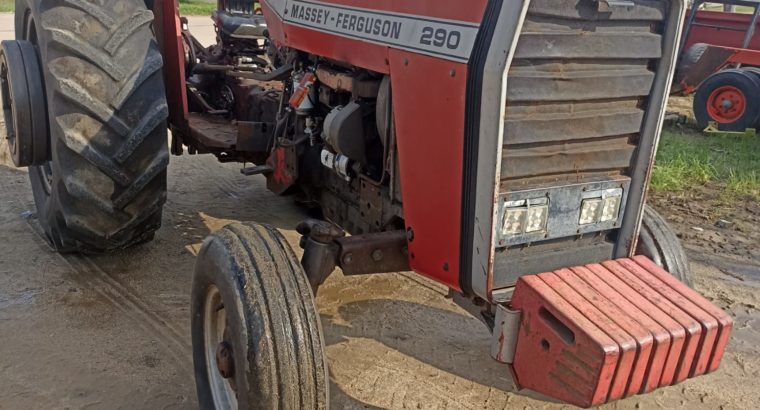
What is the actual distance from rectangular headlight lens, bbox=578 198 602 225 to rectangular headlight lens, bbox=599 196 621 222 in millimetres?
23

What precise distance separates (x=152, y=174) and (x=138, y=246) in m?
0.99

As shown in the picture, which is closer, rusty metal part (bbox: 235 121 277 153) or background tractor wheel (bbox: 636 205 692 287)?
background tractor wheel (bbox: 636 205 692 287)

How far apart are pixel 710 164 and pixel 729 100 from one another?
7.79 feet

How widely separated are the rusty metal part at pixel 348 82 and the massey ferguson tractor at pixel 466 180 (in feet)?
0.04

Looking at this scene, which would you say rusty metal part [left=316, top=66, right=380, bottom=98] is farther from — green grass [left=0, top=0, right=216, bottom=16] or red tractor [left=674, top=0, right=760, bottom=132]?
green grass [left=0, top=0, right=216, bottom=16]

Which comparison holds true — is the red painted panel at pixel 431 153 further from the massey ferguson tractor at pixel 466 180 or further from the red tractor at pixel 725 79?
the red tractor at pixel 725 79

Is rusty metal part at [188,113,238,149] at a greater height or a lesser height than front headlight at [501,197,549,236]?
lesser

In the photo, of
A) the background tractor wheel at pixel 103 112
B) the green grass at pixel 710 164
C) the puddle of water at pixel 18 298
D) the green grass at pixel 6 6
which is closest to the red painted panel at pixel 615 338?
the background tractor wheel at pixel 103 112

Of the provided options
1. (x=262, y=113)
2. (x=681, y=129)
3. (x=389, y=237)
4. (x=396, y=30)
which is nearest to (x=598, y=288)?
(x=389, y=237)

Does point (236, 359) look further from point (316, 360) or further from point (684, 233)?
point (684, 233)

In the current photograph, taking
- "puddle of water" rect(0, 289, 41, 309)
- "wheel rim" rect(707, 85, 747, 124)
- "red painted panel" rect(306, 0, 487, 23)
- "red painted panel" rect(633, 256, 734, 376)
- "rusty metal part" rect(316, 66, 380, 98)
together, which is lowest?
"puddle of water" rect(0, 289, 41, 309)

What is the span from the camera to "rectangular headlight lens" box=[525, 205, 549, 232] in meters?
2.36

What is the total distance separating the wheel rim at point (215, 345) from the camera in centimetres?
256

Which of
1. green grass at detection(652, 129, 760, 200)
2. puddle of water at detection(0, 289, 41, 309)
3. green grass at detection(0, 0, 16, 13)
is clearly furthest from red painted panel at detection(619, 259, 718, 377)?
green grass at detection(0, 0, 16, 13)
